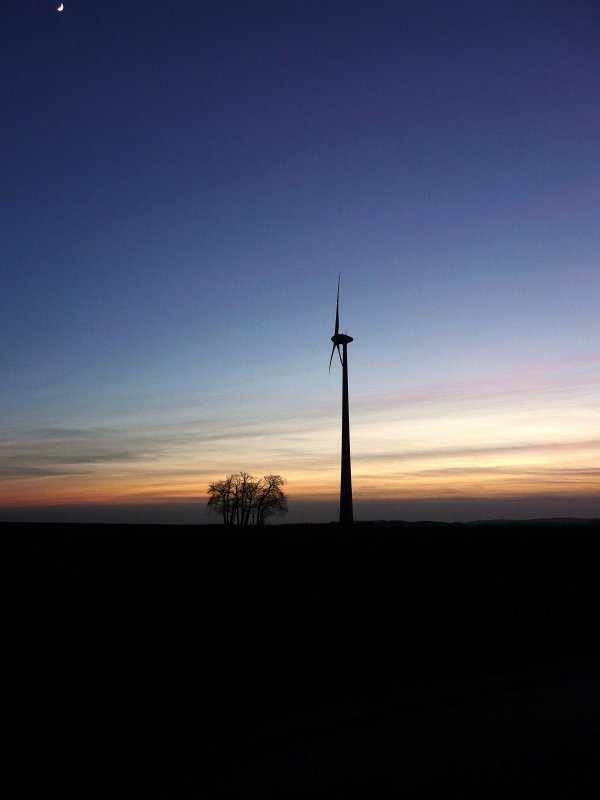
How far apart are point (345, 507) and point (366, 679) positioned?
35.9 m

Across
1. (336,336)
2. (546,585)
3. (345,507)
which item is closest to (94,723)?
(546,585)

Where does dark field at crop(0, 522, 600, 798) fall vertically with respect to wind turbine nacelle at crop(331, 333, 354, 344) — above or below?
below

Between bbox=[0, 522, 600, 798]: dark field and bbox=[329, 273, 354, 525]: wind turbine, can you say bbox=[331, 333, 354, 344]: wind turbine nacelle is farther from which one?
bbox=[0, 522, 600, 798]: dark field

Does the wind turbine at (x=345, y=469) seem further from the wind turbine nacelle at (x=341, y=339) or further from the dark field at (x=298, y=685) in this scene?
the dark field at (x=298, y=685)

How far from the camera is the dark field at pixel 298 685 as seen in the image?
606cm

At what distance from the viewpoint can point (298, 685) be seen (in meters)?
9.39

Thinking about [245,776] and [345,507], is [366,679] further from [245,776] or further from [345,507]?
[345,507]

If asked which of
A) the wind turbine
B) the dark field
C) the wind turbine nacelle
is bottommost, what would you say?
the dark field

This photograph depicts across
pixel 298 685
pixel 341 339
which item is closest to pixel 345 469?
pixel 341 339

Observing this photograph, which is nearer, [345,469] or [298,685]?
[298,685]

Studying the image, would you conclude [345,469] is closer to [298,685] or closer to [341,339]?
[341,339]

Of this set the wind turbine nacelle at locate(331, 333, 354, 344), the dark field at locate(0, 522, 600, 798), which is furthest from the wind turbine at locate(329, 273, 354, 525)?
the dark field at locate(0, 522, 600, 798)

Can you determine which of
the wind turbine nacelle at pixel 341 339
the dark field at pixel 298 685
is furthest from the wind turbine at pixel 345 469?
the dark field at pixel 298 685

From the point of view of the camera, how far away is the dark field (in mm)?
6059
